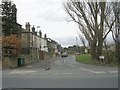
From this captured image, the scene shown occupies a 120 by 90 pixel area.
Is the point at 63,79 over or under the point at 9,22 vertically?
under

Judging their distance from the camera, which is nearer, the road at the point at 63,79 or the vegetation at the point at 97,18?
the road at the point at 63,79

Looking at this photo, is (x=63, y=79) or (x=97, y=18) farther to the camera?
(x=97, y=18)

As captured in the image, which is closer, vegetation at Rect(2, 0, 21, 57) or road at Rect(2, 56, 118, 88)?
road at Rect(2, 56, 118, 88)

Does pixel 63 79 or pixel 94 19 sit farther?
pixel 94 19

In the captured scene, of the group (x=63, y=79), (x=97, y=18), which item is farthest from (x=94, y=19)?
(x=63, y=79)

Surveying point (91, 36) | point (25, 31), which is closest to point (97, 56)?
point (91, 36)

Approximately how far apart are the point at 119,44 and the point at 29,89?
3600cm

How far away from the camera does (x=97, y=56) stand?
54.5m

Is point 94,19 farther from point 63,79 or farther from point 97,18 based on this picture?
point 63,79

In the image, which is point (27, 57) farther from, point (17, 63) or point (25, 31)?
point (25, 31)

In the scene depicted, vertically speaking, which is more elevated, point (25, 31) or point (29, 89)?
point (25, 31)

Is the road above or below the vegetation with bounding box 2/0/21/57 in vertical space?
below

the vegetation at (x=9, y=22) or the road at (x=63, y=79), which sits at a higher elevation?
the vegetation at (x=9, y=22)

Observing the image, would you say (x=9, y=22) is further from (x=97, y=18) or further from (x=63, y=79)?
(x=63, y=79)
